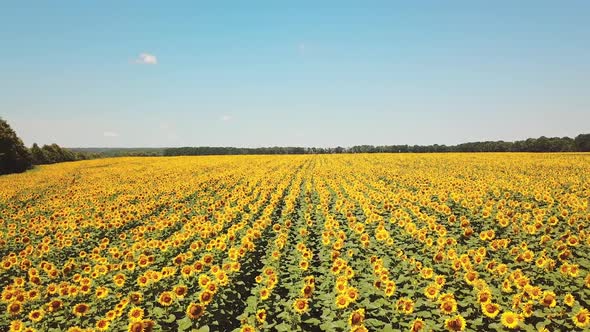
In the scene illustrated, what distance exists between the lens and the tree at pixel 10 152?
4188cm

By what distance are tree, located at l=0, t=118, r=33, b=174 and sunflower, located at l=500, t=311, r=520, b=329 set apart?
51.0 meters

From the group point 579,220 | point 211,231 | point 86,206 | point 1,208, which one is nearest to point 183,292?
point 211,231

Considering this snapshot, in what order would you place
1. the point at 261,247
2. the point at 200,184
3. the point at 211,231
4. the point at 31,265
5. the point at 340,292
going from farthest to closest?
the point at 200,184, the point at 261,247, the point at 211,231, the point at 31,265, the point at 340,292

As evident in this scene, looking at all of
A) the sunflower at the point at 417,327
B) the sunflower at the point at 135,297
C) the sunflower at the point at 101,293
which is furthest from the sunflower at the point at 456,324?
the sunflower at the point at 101,293

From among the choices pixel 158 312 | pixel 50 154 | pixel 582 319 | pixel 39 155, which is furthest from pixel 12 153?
pixel 582 319

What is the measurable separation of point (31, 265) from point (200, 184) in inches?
626

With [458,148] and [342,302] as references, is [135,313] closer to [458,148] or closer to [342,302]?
[342,302]

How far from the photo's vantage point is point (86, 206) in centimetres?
1563

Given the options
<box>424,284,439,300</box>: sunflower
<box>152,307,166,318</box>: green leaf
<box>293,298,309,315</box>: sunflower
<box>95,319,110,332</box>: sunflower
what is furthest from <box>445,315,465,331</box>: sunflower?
<box>95,319,110,332</box>: sunflower

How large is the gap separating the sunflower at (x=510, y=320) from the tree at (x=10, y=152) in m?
51.0

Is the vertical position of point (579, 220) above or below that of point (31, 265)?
above

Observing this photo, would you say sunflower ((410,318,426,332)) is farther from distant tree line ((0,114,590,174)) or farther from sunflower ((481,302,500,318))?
distant tree line ((0,114,590,174))

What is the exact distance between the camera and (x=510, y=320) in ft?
16.4

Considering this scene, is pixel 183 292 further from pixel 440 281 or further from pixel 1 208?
pixel 1 208
